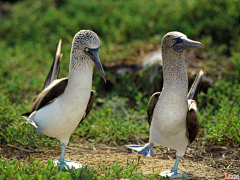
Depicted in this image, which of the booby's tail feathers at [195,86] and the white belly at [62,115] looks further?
the booby's tail feathers at [195,86]

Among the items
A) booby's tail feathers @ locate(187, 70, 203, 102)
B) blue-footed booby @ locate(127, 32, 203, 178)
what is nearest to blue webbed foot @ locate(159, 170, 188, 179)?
blue-footed booby @ locate(127, 32, 203, 178)

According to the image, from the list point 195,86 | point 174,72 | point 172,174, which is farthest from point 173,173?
point 195,86

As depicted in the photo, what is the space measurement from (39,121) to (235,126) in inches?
89.2

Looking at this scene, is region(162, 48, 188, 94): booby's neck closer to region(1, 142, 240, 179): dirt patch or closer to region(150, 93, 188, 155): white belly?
region(150, 93, 188, 155): white belly

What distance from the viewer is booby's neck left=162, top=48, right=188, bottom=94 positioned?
303 cm

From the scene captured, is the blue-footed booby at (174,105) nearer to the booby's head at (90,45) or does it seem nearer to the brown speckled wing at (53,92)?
the booby's head at (90,45)

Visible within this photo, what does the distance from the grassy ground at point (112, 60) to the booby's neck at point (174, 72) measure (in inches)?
34.8

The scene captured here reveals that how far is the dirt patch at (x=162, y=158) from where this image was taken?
10.8 feet

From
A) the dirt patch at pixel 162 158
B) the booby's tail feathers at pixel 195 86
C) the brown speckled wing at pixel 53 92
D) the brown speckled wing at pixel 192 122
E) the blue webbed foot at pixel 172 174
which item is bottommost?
the blue webbed foot at pixel 172 174

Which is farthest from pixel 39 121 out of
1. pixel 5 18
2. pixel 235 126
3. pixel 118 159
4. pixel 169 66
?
pixel 5 18

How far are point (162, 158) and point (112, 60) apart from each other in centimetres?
253

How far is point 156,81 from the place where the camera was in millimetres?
5230

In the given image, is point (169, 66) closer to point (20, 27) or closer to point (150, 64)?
point (150, 64)

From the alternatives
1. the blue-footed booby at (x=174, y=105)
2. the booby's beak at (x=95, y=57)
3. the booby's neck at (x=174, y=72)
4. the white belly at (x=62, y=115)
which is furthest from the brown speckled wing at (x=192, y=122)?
the white belly at (x=62, y=115)
